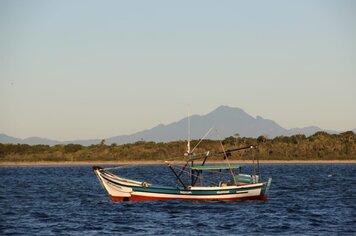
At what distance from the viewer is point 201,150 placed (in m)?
175

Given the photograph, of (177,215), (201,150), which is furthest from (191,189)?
(201,150)

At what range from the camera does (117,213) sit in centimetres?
5800

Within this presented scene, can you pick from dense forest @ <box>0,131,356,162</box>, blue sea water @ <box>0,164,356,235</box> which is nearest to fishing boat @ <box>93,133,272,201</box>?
blue sea water @ <box>0,164,356,235</box>

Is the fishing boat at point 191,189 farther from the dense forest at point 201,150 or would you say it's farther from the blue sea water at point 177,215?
the dense forest at point 201,150

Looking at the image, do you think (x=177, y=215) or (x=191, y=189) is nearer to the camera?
(x=177, y=215)

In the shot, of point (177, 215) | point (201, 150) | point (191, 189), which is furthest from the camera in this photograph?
point (201, 150)

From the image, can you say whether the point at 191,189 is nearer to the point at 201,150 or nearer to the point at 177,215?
the point at 177,215

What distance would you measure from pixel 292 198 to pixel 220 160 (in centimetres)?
9584

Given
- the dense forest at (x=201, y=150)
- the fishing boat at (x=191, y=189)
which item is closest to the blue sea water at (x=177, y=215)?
the fishing boat at (x=191, y=189)

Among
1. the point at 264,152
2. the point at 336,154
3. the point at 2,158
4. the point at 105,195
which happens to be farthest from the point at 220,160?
the point at 105,195

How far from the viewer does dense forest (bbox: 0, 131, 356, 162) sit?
17338 centimetres

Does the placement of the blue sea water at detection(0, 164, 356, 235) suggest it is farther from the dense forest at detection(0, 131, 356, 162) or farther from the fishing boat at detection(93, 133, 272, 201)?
the dense forest at detection(0, 131, 356, 162)

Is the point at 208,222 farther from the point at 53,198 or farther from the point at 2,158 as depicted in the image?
the point at 2,158

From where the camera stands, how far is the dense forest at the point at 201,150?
173375mm
